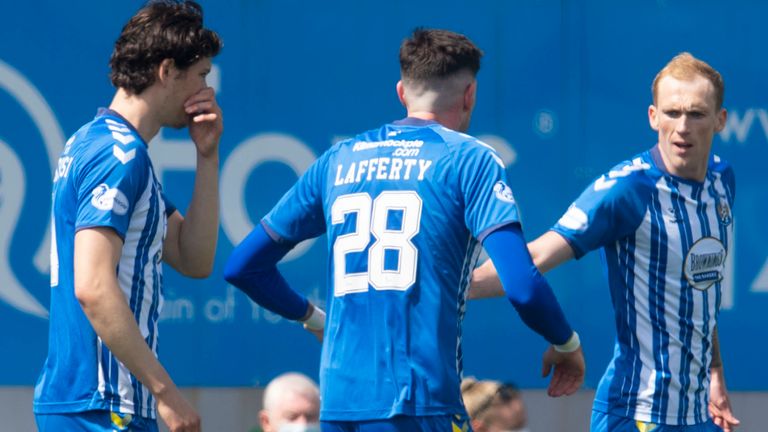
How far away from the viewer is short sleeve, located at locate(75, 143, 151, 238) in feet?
9.84

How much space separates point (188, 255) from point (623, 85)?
→ 244cm

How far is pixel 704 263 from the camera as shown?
388 centimetres

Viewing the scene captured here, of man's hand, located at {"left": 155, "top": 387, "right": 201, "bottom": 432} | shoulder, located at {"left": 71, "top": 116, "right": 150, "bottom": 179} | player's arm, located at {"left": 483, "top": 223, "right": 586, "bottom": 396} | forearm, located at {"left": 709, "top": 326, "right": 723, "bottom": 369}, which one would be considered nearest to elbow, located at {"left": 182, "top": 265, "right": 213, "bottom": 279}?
shoulder, located at {"left": 71, "top": 116, "right": 150, "bottom": 179}

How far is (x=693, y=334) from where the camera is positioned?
384 centimetres

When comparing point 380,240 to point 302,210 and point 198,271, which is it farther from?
point 198,271

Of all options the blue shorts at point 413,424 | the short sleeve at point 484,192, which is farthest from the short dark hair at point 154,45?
the blue shorts at point 413,424

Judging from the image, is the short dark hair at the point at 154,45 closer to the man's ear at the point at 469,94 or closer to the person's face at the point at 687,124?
the man's ear at the point at 469,94

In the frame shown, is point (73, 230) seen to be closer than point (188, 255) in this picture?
Yes

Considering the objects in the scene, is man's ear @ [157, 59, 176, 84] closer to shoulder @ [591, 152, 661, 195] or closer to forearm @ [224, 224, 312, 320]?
forearm @ [224, 224, 312, 320]

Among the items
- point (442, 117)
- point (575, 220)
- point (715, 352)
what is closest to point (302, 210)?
point (442, 117)

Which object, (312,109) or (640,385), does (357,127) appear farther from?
(640,385)

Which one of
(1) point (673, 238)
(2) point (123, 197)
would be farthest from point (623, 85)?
(2) point (123, 197)

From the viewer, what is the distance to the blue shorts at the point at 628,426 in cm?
381

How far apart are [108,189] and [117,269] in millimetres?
210
